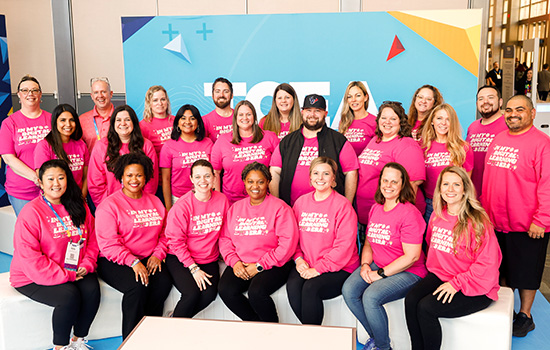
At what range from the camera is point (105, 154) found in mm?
3816

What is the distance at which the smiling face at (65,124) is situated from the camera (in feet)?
12.5

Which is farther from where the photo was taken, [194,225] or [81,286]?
[194,225]

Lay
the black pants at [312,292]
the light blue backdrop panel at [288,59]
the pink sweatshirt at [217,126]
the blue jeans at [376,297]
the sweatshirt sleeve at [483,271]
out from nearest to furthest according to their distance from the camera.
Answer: the sweatshirt sleeve at [483,271] < the blue jeans at [376,297] < the black pants at [312,292] < the pink sweatshirt at [217,126] < the light blue backdrop panel at [288,59]

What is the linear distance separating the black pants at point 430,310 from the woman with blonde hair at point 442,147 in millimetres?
831

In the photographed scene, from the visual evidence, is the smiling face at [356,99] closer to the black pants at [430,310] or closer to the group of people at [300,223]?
the group of people at [300,223]

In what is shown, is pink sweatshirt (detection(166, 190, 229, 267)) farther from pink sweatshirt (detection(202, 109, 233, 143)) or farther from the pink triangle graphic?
the pink triangle graphic

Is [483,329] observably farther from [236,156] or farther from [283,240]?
[236,156]

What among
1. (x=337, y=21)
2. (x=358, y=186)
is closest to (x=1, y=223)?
(x=358, y=186)

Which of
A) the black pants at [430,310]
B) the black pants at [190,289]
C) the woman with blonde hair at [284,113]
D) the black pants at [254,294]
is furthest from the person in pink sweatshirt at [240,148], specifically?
the black pants at [430,310]

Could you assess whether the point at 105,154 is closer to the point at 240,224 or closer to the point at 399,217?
the point at 240,224

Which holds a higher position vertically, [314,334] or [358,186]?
[358,186]

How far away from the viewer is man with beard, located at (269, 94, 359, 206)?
3.62 meters

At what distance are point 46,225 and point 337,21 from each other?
11.8ft

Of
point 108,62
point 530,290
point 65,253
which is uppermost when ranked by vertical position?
point 108,62
